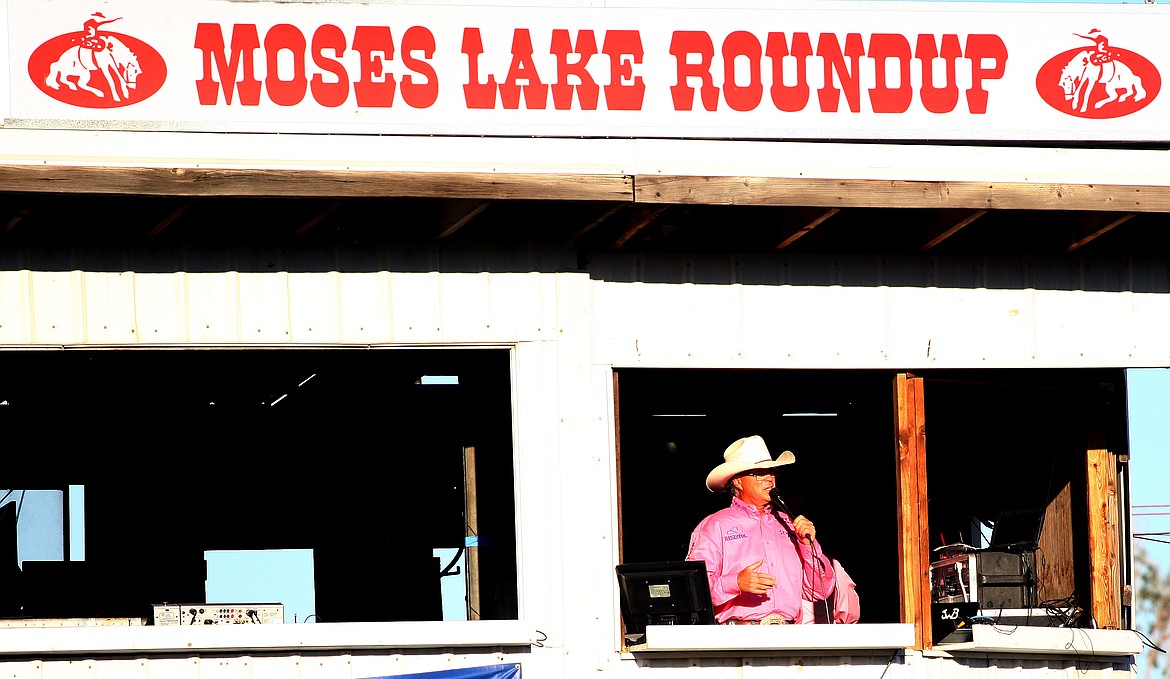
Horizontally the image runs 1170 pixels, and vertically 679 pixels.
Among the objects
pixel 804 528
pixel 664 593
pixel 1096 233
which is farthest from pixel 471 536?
pixel 1096 233

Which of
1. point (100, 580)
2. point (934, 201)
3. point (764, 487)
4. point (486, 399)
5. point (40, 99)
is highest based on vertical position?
point (40, 99)

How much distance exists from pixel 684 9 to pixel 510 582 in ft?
9.43

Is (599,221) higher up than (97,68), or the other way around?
(97,68)

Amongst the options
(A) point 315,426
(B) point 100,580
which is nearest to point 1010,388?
(A) point 315,426

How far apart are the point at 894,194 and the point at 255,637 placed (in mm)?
3535

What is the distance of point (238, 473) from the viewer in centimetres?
1371

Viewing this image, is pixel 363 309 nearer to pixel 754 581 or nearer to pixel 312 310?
pixel 312 310

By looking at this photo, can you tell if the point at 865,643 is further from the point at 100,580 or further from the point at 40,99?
the point at 100,580

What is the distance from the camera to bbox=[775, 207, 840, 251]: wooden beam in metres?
7.17

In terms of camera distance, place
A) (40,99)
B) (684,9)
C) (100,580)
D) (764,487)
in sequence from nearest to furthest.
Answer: (40,99) < (684,9) < (764,487) < (100,580)

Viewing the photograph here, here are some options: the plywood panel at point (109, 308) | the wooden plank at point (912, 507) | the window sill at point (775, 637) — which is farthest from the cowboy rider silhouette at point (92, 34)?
the wooden plank at point (912, 507)

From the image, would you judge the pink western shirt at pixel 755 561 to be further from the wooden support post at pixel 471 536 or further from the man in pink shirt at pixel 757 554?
the wooden support post at pixel 471 536

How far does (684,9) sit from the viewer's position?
7.29m

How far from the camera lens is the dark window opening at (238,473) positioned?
10398mm
